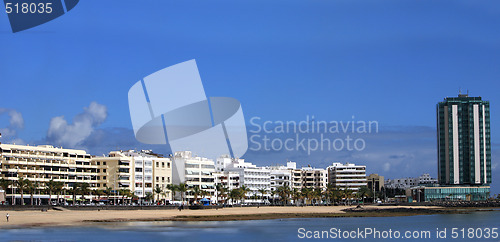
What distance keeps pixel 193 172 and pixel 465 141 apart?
265 feet

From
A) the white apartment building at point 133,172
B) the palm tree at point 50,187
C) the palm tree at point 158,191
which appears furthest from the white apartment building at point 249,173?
the palm tree at point 50,187

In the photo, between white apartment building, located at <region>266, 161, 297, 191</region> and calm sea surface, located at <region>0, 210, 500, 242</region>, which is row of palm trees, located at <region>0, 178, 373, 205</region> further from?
calm sea surface, located at <region>0, 210, 500, 242</region>

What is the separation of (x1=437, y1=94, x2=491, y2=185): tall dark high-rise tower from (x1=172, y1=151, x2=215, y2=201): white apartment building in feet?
232

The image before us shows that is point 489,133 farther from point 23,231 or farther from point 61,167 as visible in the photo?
point 23,231

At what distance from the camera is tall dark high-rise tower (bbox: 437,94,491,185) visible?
190000mm

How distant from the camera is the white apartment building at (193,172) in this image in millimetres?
150125

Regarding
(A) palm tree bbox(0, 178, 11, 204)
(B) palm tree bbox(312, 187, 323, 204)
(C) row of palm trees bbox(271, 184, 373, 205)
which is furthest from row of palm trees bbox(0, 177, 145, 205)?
(B) palm tree bbox(312, 187, 323, 204)

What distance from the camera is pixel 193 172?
151625 mm

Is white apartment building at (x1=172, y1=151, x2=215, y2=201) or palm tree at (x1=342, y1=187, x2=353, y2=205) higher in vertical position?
white apartment building at (x1=172, y1=151, x2=215, y2=201)

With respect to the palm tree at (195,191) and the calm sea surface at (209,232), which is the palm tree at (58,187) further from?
the calm sea surface at (209,232)

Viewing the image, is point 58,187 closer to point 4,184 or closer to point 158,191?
point 4,184

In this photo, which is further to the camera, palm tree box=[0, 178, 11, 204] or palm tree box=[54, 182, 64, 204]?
palm tree box=[54, 182, 64, 204]

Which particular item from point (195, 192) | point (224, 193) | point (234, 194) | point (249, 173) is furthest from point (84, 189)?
point (249, 173)

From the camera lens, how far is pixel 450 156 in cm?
19150
